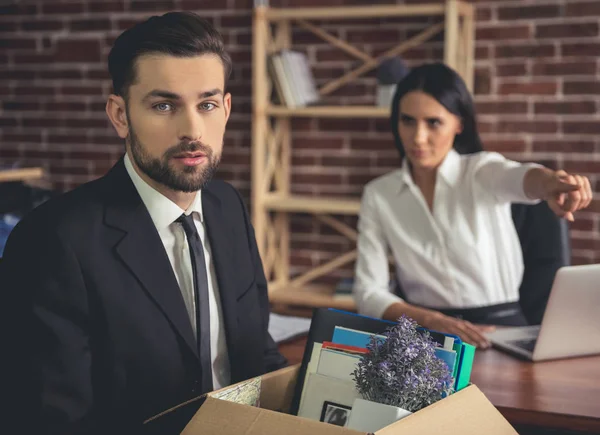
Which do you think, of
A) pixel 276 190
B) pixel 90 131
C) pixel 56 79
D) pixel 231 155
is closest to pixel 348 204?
pixel 276 190

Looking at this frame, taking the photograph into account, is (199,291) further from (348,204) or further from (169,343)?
(348,204)

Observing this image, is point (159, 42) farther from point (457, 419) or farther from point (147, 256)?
point (457, 419)

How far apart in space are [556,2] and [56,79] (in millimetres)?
2684

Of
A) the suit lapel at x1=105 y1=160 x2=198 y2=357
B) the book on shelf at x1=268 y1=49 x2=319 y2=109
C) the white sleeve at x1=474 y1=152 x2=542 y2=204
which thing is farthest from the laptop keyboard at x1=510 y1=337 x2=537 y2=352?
the book on shelf at x1=268 y1=49 x2=319 y2=109

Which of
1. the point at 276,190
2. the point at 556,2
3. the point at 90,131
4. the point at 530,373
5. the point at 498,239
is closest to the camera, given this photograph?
the point at 530,373

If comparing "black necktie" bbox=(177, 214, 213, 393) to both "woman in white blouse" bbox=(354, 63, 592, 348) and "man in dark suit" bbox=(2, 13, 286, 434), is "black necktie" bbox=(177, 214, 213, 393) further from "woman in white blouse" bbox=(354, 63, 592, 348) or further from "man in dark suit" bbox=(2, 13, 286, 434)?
"woman in white blouse" bbox=(354, 63, 592, 348)

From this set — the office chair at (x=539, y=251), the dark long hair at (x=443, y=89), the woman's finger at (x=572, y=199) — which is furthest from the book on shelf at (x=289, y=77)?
the woman's finger at (x=572, y=199)

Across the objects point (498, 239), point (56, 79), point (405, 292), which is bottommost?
point (405, 292)

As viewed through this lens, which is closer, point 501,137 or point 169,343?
point 169,343

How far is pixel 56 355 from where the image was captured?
1.22m

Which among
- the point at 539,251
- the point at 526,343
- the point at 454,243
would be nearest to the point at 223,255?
the point at 526,343

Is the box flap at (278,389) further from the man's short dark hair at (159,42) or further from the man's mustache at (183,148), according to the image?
the man's short dark hair at (159,42)

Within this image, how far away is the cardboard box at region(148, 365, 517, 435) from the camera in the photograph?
925mm

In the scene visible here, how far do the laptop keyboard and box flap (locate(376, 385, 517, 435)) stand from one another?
2.39 ft
